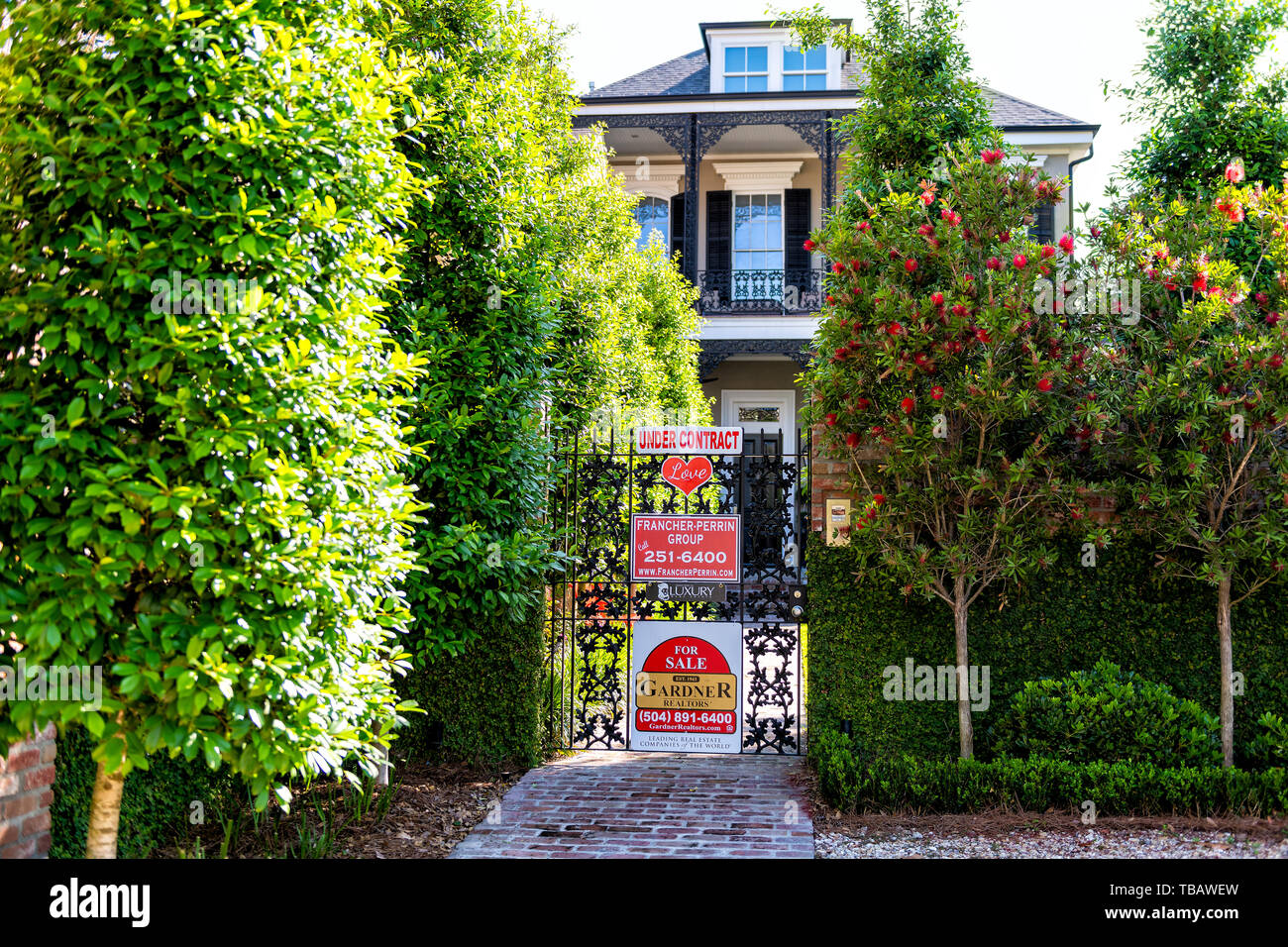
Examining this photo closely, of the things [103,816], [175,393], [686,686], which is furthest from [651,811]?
[175,393]

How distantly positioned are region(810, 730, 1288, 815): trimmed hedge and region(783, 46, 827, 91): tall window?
16.0 meters

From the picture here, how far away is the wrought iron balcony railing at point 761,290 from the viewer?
1758 centimetres

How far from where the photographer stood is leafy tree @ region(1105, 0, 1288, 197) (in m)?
7.34

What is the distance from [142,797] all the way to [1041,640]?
5.73m

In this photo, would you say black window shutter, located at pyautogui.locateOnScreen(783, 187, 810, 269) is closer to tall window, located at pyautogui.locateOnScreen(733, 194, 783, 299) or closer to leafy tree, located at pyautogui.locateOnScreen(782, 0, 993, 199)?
tall window, located at pyautogui.locateOnScreen(733, 194, 783, 299)

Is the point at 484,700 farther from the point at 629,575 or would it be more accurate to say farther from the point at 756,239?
the point at 756,239

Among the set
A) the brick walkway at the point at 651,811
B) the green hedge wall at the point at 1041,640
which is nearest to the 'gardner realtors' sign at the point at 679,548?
the green hedge wall at the point at 1041,640

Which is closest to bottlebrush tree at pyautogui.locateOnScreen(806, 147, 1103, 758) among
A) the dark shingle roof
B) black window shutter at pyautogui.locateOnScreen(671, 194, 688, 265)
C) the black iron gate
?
the black iron gate

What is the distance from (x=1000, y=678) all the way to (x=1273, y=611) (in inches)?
75.6

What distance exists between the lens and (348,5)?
437cm

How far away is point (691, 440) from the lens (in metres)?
8.16

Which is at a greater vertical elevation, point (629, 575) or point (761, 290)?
point (761, 290)
